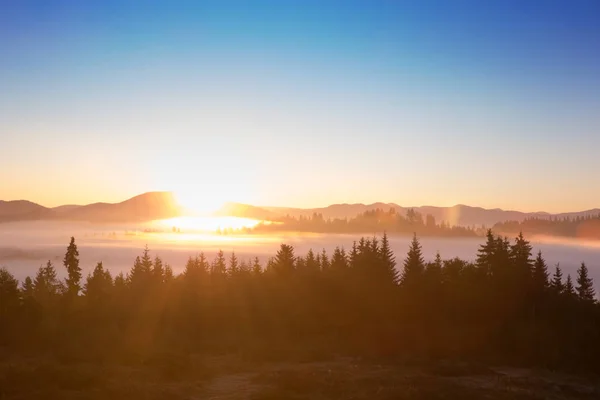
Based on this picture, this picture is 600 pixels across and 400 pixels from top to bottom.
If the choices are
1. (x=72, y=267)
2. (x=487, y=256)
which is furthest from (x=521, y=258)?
(x=72, y=267)

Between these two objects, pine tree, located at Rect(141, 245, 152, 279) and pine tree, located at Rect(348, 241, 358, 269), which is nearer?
pine tree, located at Rect(348, 241, 358, 269)

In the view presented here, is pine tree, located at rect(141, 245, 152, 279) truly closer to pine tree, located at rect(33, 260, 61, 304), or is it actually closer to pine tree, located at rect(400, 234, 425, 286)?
pine tree, located at rect(33, 260, 61, 304)

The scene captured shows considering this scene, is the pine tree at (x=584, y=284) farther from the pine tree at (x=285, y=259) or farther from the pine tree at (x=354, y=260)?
the pine tree at (x=285, y=259)

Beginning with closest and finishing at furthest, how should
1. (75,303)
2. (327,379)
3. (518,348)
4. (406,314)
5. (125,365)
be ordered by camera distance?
(327,379)
(125,365)
(518,348)
(406,314)
(75,303)

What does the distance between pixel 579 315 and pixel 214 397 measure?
180 ft

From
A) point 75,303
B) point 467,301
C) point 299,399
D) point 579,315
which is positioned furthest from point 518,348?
point 75,303

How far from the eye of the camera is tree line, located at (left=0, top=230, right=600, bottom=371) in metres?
51.9

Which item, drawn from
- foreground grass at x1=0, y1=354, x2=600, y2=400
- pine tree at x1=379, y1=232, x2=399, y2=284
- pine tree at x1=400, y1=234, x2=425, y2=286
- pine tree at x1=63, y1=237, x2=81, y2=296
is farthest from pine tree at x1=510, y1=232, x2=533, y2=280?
pine tree at x1=63, y1=237, x2=81, y2=296

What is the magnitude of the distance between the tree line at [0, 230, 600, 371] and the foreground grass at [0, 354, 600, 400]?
592 centimetres

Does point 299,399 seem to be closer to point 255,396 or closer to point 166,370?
point 255,396

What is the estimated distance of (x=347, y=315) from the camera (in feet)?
210

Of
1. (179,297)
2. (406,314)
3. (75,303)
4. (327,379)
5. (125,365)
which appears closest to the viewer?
(327,379)

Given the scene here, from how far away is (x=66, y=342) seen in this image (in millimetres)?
48562

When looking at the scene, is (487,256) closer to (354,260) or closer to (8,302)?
(354,260)
